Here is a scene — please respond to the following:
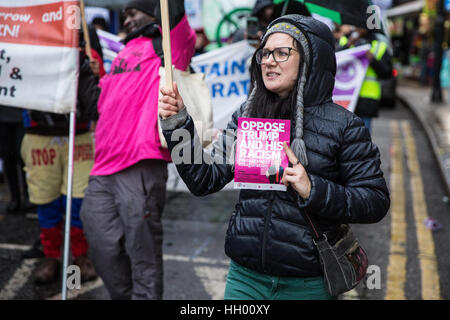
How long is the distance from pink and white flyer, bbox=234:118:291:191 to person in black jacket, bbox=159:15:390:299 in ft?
0.24

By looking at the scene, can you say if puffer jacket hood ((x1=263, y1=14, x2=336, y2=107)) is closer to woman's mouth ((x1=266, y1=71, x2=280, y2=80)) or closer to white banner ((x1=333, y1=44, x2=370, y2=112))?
woman's mouth ((x1=266, y1=71, x2=280, y2=80))

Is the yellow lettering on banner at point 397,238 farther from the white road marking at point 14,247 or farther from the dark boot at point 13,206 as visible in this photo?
the dark boot at point 13,206

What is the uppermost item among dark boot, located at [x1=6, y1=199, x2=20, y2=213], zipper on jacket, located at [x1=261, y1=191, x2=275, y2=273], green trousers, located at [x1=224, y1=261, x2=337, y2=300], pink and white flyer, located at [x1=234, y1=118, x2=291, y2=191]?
pink and white flyer, located at [x1=234, y1=118, x2=291, y2=191]

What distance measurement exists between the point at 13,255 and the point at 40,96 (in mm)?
1937

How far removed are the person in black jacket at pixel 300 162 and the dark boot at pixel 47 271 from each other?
249cm

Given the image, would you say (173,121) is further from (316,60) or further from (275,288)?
(275,288)

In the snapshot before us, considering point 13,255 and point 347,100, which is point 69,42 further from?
point 347,100

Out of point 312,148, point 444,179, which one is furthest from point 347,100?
point 312,148

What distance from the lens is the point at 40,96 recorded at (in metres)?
3.56

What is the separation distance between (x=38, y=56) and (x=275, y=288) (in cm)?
232

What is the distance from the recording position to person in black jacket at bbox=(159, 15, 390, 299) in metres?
2.14

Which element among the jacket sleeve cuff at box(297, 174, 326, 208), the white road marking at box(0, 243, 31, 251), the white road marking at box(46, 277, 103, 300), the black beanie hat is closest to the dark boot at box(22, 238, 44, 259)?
the white road marking at box(0, 243, 31, 251)

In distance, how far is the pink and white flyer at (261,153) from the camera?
6.72ft

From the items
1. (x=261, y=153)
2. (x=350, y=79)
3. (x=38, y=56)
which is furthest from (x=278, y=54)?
(x=350, y=79)
